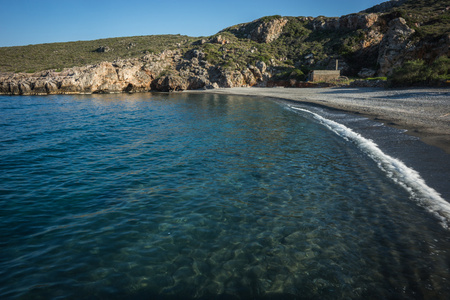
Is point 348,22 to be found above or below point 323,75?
above

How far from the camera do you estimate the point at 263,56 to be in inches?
3029

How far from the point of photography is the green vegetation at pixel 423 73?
2779cm

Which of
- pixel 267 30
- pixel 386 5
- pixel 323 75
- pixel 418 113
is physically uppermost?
pixel 386 5

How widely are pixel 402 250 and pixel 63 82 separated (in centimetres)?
7584

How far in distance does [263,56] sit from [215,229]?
7937 cm

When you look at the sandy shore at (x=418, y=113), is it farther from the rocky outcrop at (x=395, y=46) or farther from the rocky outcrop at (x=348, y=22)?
the rocky outcrop at (x=348, y=22)

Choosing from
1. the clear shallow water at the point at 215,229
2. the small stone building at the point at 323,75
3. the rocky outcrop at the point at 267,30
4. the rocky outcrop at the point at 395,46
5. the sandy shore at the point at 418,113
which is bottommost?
the clear shallow water at the point at 215,229

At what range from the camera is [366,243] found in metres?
5.49

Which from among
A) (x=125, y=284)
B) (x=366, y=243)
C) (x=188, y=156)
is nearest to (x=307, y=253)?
(x=366, y=243)

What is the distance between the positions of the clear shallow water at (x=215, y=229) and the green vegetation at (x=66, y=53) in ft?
275

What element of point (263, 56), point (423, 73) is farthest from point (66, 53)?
point (423, 73)

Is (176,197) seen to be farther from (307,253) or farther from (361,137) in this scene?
(361,137)

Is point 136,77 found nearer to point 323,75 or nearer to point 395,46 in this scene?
point 323,75

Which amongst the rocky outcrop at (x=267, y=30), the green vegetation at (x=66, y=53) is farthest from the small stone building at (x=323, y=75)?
the green vegetation at (x=66, y=53)
